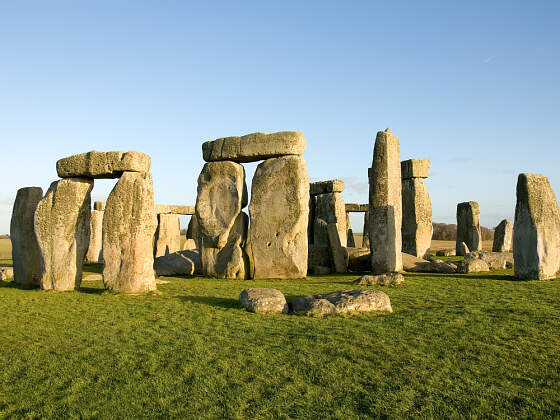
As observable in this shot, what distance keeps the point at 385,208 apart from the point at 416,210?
4.06 m

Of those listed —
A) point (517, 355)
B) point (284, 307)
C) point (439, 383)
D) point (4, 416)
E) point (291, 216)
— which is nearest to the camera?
point (4, 416)

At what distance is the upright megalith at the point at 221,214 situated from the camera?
12.3m

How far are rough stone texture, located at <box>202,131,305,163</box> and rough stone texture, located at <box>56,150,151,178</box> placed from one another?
3.51 metres

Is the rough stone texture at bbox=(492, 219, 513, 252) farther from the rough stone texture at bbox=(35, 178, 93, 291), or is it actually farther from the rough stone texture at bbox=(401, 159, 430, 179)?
the rough stone texture at bbox=(35, 178, 93, 291)

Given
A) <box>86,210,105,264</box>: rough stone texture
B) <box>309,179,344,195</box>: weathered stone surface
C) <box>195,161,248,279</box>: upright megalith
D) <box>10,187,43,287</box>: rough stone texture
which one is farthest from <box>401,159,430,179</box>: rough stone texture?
<box>86,210,105,264</box>: rough stone texture

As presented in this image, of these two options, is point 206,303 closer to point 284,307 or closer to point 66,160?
point 284,307

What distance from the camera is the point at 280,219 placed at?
11.8m

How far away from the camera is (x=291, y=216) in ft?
38.3

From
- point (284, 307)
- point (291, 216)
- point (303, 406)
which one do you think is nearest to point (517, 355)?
point (303, 406)

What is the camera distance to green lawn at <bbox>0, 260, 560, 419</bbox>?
11.0 feet

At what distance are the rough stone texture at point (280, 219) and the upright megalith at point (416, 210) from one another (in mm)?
5404

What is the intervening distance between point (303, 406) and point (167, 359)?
1.68 metres

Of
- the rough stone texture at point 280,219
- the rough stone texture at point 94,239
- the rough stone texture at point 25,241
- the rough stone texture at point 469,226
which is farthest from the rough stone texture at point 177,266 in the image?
the rough stone texture at point 469,226

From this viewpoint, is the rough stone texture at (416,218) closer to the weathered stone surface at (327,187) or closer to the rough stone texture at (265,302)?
the weathered stone surface at (327,187)
